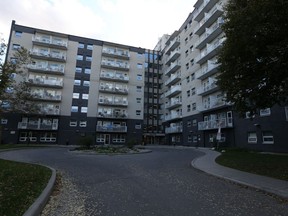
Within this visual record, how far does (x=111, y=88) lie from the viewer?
156ft

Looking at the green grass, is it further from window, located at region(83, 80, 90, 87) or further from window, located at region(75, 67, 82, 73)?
window, located at region(75, 67, 82, 73)

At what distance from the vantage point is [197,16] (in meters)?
38.2

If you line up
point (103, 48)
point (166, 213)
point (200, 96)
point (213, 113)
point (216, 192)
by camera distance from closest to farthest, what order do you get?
1. point (166, 213)
2. point (216, 192)
3. point (213, 113)
4. point (200, 96)
5. point (103, 48)

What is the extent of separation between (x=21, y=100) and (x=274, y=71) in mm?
34024

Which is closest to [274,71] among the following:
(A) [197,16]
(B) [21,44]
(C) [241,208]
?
(C) [241,208]

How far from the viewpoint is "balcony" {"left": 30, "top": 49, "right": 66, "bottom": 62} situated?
42775mm

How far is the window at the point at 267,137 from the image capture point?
2298 cm

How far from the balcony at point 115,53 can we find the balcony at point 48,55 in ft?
30.1

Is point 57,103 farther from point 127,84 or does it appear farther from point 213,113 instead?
point 213,113

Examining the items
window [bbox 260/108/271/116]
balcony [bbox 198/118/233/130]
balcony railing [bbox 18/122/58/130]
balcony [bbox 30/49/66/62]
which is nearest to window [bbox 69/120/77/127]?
balcony railing [bbox 18/122/58/130]

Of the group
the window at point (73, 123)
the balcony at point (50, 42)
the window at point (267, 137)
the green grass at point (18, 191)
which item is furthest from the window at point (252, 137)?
the balcony at point (50, 42)

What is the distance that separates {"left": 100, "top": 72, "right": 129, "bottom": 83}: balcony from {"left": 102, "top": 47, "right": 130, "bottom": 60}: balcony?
442cm

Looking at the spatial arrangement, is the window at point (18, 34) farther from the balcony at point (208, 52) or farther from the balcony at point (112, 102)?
the balcony at point (208, 52)

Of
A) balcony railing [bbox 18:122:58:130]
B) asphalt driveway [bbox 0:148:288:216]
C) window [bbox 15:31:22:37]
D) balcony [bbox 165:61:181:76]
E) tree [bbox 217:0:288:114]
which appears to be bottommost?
asphalt driveway [bbox 0:148:288:216]
